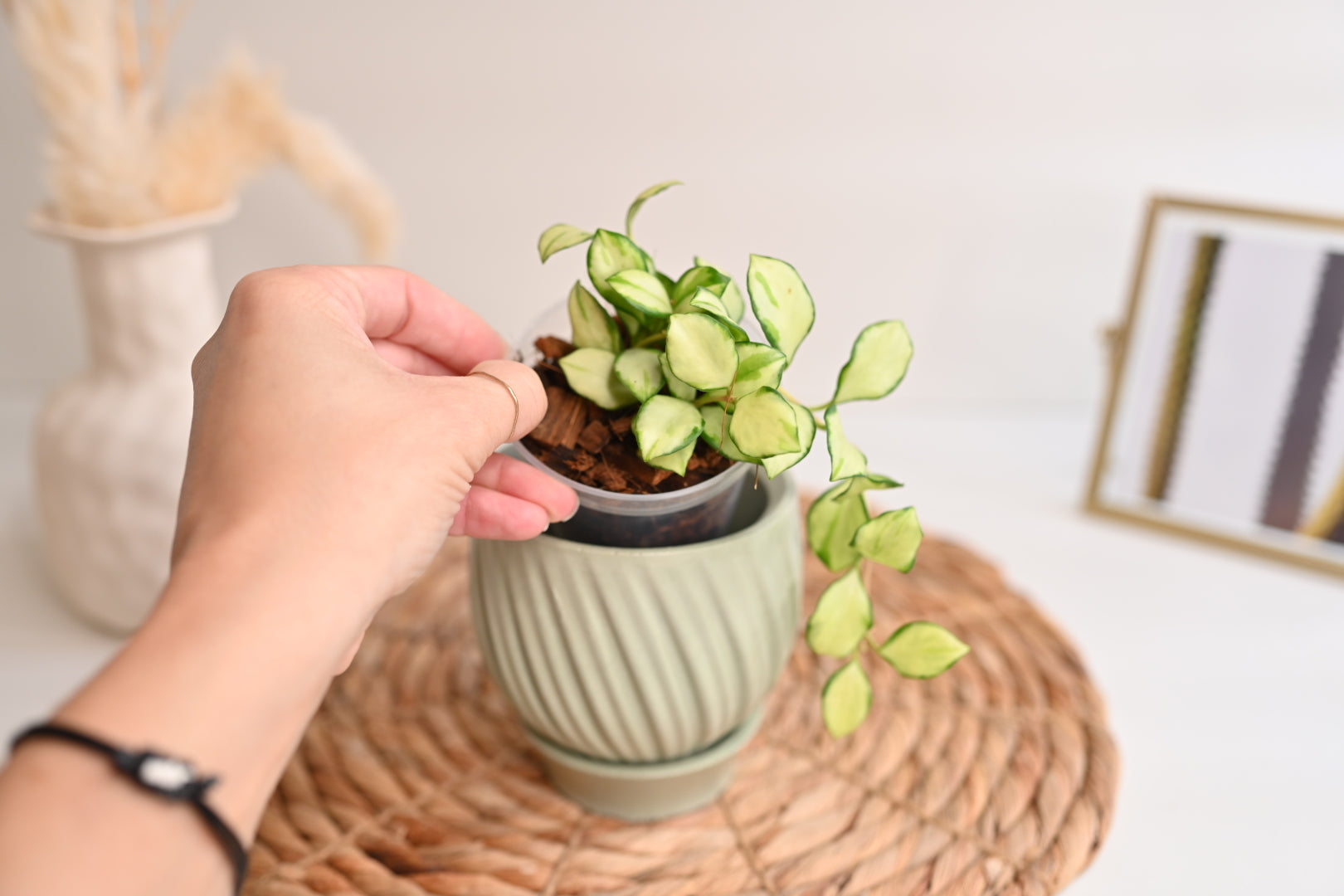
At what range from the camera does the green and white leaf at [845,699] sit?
1.82 feet

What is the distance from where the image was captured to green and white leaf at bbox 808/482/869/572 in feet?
1.79

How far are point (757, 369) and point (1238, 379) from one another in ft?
2.12

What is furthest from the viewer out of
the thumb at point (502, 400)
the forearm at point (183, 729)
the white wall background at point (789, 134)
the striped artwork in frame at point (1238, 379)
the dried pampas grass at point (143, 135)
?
the white wall background at point (789, 134)

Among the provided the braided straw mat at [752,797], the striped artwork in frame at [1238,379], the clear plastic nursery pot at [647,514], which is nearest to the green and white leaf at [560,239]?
the clear plastic nursery pot at [647,514]

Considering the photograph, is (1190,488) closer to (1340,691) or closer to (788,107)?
(1340,691)

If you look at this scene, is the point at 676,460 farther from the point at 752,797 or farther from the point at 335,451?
the point at 752,797

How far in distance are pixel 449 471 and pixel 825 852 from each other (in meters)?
0.32

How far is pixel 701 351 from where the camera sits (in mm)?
471

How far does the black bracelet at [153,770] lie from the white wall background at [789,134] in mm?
704

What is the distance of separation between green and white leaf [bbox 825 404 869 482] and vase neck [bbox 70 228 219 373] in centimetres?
52

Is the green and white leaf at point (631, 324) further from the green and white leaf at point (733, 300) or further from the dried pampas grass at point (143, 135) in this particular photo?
the dried pampas grass at point (143, 135)

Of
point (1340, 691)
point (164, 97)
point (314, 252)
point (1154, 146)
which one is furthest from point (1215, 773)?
point (164, 97)

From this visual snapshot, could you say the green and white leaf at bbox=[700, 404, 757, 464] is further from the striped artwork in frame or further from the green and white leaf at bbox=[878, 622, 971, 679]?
the striped artwork in frame

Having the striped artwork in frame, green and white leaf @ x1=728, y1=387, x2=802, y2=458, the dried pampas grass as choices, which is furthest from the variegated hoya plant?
the striped artwork in frame
